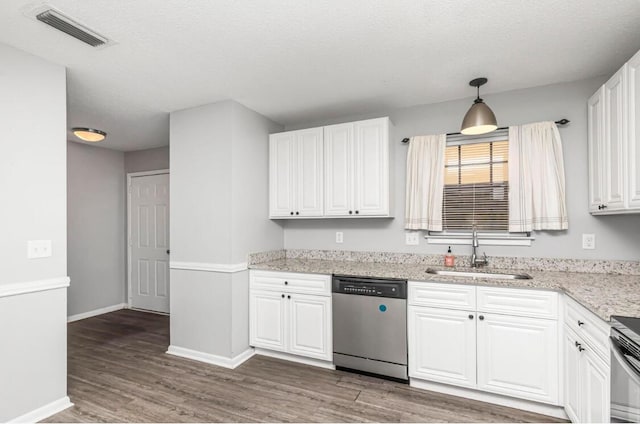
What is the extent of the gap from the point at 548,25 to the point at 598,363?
6.24ft

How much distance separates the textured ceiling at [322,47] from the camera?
69.2 inches

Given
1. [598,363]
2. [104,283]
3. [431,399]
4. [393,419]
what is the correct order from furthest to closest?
[104,283]
[431,399]
[393,419]
[598,363]

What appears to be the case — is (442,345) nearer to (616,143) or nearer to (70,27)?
(616,143)

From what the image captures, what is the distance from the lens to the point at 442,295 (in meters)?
2.47

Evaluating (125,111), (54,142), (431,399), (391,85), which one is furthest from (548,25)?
(125,111)

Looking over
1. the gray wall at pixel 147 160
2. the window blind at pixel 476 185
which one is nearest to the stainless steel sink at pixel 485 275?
the window blind at pixel 476 185

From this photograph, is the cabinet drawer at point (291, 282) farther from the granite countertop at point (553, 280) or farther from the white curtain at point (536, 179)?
the white curtain at point (536, 179)

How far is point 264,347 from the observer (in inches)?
125

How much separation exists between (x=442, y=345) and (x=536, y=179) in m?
1.61

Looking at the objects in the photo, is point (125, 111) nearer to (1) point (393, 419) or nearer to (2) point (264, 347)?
(2) point (264, 347)

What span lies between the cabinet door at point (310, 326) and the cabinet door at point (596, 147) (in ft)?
7.43

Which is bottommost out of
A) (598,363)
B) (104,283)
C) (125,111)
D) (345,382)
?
(345,382)

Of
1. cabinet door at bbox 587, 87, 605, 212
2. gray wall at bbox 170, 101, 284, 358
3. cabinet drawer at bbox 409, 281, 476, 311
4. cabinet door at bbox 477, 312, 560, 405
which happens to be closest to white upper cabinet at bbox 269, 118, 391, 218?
gray wall at bbox 170, 101, 284, 358

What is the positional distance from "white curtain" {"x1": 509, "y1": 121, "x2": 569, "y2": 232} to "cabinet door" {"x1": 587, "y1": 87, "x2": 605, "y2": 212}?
A: 19 centimetres
